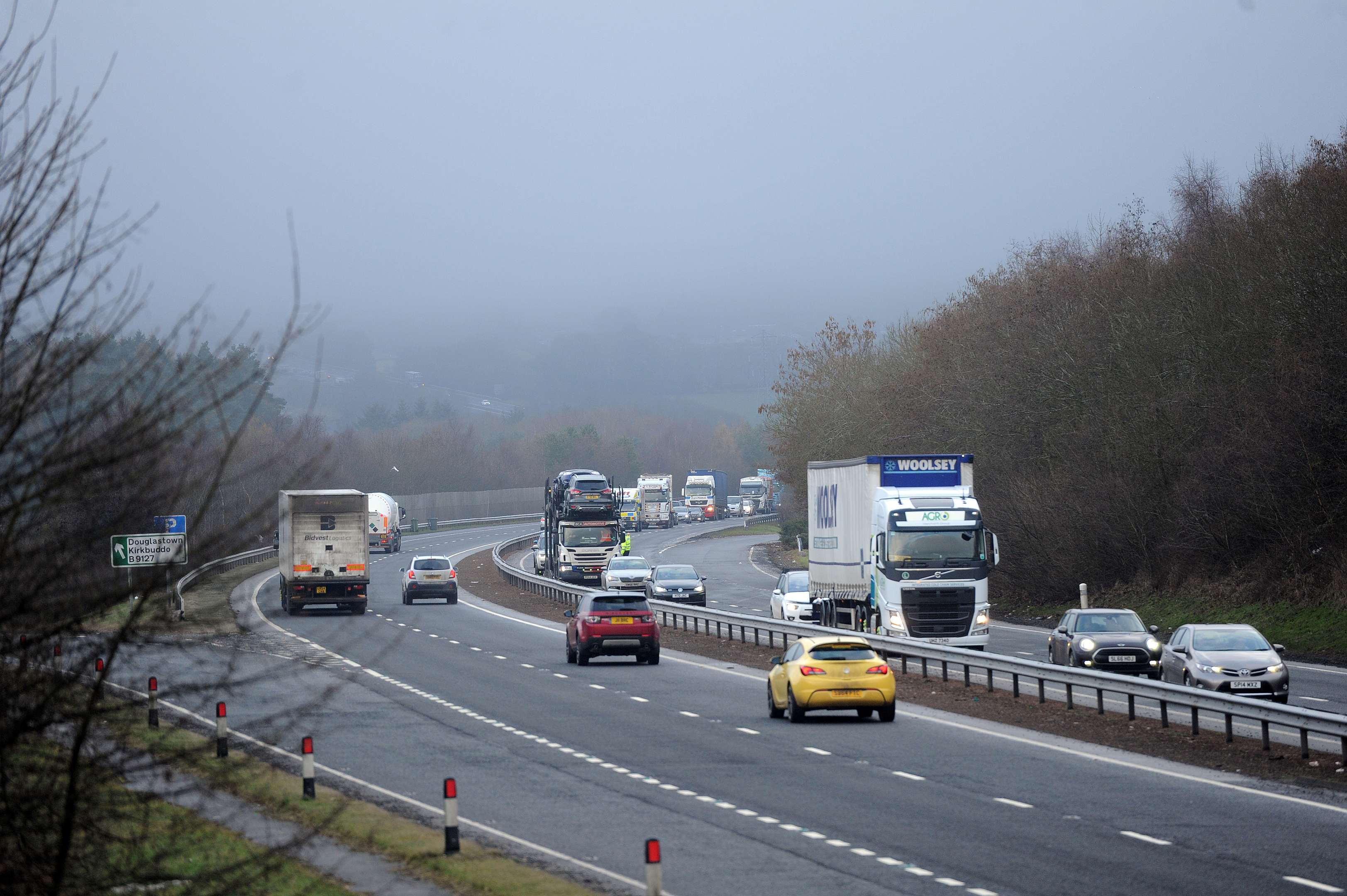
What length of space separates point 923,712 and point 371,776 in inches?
381

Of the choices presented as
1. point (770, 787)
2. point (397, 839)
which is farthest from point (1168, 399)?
point (397, 839)

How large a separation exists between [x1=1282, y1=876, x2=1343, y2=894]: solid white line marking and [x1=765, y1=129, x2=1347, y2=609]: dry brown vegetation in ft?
80.0

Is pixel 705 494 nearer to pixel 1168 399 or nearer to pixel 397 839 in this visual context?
pixel 1168 399

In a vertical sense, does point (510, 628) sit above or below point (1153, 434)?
below

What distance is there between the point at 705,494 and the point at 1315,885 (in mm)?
125143

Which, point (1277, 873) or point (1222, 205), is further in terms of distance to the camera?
point (1222, 205)

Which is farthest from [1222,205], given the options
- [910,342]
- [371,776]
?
[371,776]

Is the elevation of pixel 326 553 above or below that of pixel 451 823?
above

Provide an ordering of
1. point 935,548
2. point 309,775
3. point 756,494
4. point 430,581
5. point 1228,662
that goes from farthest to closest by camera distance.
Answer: point 756,494, point 430,581, point 935,548, point 1228,662, point 309,775

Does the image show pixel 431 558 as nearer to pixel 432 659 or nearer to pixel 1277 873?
pixel 432 659

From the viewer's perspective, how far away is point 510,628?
135 ft

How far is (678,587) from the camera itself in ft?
151

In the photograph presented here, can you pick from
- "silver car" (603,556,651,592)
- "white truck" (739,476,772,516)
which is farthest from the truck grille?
"white truck" (739,476,772,516)

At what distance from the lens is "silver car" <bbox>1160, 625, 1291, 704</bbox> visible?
20.8 m
